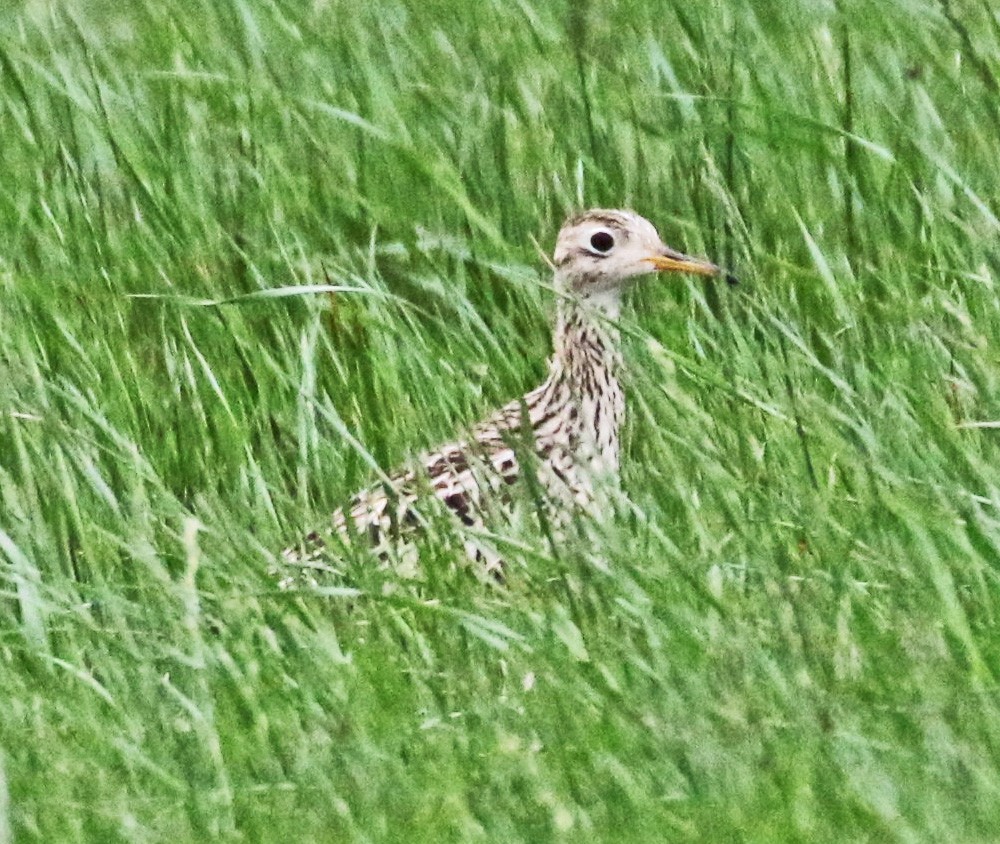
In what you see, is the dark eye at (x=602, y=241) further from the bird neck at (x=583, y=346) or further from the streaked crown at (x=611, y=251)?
the bird neck at (x=583, y=346)

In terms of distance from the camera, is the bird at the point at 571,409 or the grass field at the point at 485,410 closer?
the grass field at the point at 485,410

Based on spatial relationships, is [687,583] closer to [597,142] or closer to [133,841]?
[133,841]

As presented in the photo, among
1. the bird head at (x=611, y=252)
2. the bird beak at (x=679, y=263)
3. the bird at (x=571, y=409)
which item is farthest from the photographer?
the bird head at (x=611, y=252)

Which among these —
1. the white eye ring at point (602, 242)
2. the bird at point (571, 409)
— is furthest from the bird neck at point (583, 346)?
the white eye ring at point (602, 242)

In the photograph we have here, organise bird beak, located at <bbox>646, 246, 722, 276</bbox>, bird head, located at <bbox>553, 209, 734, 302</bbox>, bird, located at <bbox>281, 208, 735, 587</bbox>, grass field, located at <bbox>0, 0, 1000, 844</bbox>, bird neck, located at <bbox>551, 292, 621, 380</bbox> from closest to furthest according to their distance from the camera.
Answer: grass field, located at <bbox>0, 0, 1000, 844</bbox>
bird, located at <bbox>281, 208, 735, 587</bbox>
bird beak, located at <bbox>646, 246, 722, 276</bbox>
bird head, located at <bbox>553, 209, 734, 302</bbox>
bird neck, located at <bbox>551, 292, 621, 380</bbox>

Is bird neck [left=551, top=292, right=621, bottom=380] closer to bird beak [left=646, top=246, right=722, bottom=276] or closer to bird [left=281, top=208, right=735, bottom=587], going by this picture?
bird [left=281, top=208, right=735, bottom=587]

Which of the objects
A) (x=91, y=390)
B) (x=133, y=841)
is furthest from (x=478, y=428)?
(x=133, y=841)

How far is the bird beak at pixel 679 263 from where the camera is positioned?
228 inches

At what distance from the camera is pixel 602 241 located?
606cm

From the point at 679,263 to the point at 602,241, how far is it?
24cm

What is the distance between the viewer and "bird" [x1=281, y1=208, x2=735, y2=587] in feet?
17.4

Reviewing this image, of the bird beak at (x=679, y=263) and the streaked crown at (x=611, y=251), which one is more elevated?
the streaked crown at (x=611, y=251)

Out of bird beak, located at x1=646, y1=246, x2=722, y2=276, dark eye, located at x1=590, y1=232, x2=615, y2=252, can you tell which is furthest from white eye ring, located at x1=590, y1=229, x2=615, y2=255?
bird beak, located at x1=646, y1=246, x2=722, y2=276

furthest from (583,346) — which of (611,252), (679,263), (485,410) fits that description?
(485,410)
